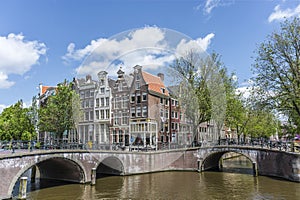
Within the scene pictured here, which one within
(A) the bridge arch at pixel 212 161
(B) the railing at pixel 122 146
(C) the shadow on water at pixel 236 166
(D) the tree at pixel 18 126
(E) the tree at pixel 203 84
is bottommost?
(C) the shadow on water at pixel 236 166

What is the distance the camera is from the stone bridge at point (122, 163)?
1892cm

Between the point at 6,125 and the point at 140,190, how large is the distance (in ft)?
112

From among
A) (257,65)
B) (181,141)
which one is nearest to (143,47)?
(257,65)

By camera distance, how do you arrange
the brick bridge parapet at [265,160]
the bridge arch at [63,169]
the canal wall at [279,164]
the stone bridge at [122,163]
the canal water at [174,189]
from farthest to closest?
the bridge arch at [63,169]
the brick bridge parapet at [265,160]
the canal wall at [279,164]
the canal water at [174,189]
the stone bridge at [122,163]

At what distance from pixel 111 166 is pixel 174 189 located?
11.1 metres

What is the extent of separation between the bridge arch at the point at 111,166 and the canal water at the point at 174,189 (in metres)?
1.81

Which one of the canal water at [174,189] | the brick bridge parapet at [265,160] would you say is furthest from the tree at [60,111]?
the brick bridge parapet at [265,160]

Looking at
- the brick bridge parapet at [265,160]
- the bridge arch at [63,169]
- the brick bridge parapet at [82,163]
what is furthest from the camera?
the bridge arch at [63,169]

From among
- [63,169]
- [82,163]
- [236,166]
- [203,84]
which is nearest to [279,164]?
[236,166]

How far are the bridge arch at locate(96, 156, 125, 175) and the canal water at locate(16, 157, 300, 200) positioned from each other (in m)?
1.81

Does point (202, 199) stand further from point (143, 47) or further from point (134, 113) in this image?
point (134, 113)

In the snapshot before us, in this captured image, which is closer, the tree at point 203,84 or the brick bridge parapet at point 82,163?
the brick bridge parapet at point 82,163

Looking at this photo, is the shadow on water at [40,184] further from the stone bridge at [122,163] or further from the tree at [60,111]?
the tree at [60,111]

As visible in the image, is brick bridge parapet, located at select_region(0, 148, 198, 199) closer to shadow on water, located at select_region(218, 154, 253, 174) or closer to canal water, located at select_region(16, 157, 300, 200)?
canal water, located at select_region(16, 157, 300, 200)
